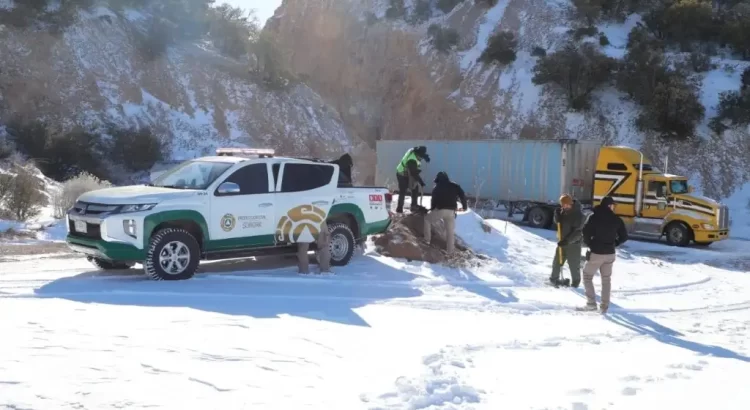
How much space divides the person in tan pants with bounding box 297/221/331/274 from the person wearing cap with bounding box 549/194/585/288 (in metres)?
3.97

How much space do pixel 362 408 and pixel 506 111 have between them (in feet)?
129

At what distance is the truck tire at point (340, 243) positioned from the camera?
12.3 meters

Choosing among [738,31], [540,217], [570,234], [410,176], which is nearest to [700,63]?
[738,31]

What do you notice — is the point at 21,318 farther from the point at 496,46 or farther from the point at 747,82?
the point at 496,46

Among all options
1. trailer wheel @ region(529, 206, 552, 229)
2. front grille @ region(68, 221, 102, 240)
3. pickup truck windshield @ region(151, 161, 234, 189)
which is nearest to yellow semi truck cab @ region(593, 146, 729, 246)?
trailer wheel @ region(529, 206, 552, 229)

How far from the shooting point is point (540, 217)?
25281 mm

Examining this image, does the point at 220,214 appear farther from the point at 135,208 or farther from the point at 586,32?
the point at 586,32

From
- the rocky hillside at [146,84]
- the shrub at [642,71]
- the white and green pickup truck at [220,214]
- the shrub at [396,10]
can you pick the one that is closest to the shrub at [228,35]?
the rocky hillside at [146,84]

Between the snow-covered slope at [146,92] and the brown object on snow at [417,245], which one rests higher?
the snow-covered slope at [146,92]


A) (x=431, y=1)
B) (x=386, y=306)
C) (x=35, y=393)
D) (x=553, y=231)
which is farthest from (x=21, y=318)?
(x=431, y=1)

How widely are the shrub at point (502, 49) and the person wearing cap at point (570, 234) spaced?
34.0m

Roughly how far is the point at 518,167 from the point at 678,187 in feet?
17.8

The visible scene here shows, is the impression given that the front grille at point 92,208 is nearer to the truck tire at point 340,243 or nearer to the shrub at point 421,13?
the truck tire at point 340,243

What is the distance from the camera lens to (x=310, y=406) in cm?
524
